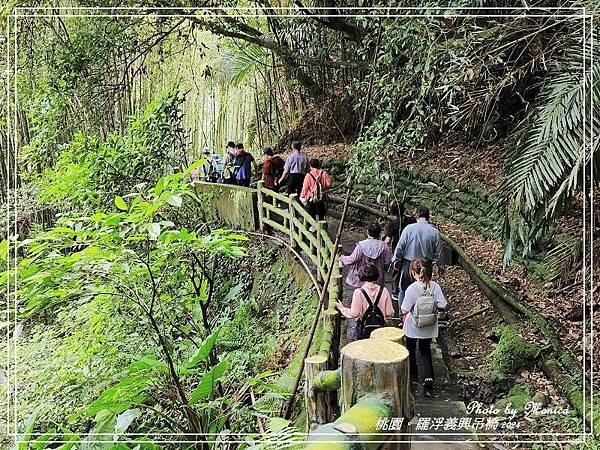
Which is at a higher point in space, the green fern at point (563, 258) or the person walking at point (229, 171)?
the person walking at point (229, 171)

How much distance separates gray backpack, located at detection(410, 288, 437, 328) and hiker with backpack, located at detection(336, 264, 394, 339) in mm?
197

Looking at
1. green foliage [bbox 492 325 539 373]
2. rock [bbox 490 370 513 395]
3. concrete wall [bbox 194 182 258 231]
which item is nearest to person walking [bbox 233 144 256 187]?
concrete wall [bbox 194 182 258 231]

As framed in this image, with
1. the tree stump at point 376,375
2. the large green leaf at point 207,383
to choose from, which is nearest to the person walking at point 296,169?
the large green leaf at point 207,383

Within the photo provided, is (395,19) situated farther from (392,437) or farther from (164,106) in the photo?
(392,437)

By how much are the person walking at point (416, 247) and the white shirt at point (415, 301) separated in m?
0.82

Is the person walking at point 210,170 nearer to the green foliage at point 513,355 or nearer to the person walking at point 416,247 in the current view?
the person walking at point 416,247

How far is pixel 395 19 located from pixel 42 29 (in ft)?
12.6

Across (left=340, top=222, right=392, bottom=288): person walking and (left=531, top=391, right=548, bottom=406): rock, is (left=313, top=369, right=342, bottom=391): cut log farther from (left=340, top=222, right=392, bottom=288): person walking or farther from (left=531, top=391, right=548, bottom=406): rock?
(left=531, top=391, right=548, bottom=406): rock

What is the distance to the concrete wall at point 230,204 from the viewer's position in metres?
8.53

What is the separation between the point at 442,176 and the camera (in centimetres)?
900

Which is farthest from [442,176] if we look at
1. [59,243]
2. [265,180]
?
[59,243]

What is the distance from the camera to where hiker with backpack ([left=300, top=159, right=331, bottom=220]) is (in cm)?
690

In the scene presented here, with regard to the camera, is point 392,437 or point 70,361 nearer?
point 392,437

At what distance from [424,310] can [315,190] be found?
10.9 feet
